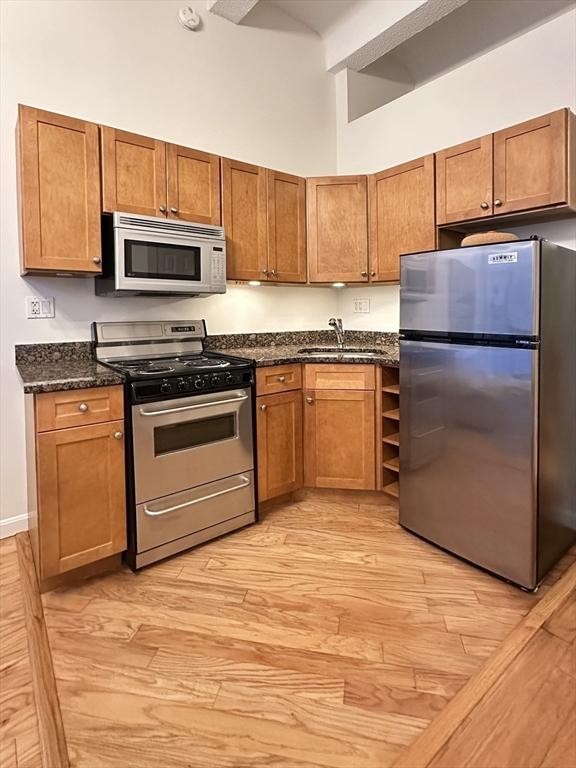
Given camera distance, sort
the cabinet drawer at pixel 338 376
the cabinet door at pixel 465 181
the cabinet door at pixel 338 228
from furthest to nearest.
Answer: the cabinet door at pixel 338 228
the cabinet drawer at pixel 338 376
the cabinet door at pixel 465 181

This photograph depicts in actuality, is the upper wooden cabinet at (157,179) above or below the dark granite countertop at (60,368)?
above

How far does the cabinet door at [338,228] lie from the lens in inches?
Answer: 123

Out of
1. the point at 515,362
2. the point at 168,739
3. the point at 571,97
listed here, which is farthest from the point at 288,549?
the point at 571,97

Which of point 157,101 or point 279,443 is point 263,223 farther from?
point 279,443

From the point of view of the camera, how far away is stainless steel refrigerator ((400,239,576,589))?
72.8 inches

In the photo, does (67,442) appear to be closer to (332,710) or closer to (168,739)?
(168,739)

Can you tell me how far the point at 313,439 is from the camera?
9.27 ft

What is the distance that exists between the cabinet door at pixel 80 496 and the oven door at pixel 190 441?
0.32 ft

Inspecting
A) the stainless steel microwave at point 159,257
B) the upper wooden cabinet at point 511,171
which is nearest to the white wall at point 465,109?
the upper wooden cabinet at point 511,171

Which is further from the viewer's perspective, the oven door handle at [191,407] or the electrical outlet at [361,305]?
the electrical outlet at [361,305]

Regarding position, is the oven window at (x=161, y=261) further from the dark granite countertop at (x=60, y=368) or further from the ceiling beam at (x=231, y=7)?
the ceiling beam at (x=231, y=7)

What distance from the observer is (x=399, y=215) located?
293 centimetres

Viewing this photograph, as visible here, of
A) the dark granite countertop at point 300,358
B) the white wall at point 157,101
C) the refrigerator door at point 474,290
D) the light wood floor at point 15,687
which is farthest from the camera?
the dark granite countertop at point 300,358

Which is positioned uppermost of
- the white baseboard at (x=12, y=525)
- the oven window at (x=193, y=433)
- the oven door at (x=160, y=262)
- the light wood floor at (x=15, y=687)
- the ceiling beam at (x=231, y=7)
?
the ceiling beam at (x=231, y=7)
